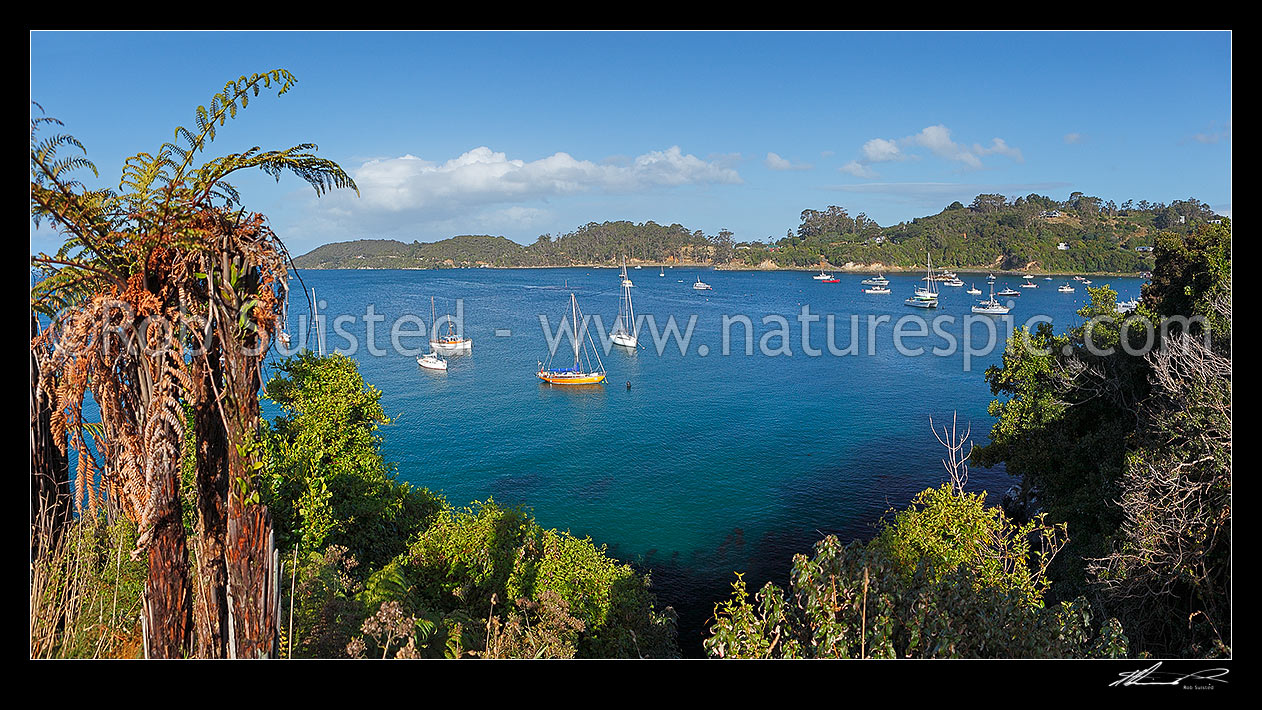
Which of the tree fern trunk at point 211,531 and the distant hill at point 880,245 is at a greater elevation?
the distant hill at point 880,245

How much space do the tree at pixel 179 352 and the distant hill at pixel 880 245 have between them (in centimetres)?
8857

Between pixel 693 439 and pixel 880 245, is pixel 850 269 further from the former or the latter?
pixel 693 439

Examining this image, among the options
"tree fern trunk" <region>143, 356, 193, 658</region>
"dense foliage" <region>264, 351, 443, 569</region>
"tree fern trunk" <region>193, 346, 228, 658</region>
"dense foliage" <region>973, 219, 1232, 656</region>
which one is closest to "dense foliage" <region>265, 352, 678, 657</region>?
"dense foliage" <region>264, 351, 443, 569</region>

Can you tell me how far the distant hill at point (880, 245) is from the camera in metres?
106

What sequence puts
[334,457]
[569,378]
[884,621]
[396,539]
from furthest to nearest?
[569,378] < [396,539] < [334,457] < [884,621]

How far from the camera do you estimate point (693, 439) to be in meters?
27.5

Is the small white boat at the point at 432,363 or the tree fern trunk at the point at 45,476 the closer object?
the tree fern trunk at the point at 45,476
